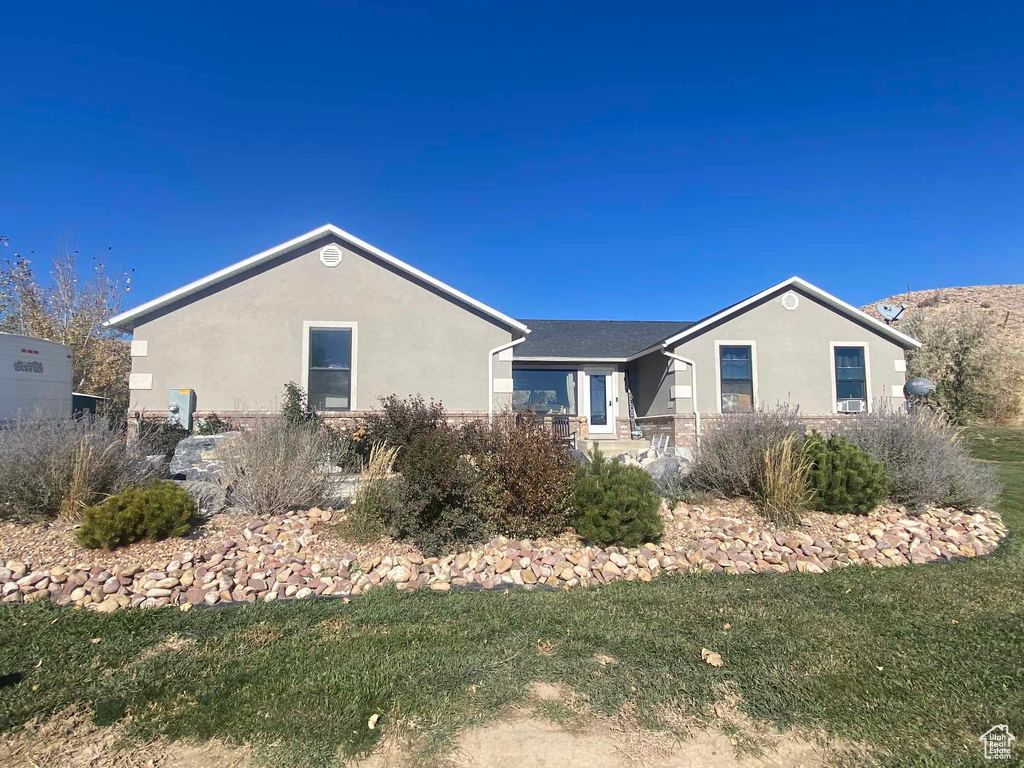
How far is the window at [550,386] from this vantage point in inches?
632

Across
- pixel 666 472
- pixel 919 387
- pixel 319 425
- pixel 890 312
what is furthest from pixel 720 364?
pixel 319 425

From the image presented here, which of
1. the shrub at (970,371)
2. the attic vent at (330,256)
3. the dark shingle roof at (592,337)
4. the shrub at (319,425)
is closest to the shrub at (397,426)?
the shrub at (319,425)

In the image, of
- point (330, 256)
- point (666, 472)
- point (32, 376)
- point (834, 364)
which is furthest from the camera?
point (834, 364)

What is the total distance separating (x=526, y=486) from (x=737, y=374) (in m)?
10.5

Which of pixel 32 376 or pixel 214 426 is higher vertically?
pixel 32 376

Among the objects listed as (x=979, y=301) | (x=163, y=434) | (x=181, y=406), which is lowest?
(x=163, y=434)

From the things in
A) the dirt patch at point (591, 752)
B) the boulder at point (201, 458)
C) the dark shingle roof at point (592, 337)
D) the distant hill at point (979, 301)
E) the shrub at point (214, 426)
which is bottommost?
the dirt patch at point (591, 752)

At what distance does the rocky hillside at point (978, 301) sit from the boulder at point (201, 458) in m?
45.5

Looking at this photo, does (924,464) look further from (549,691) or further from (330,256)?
(330,256)

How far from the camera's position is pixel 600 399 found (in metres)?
16.5

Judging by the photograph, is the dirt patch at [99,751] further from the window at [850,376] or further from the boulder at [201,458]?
the window at [850,376]

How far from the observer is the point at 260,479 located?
6188 mm

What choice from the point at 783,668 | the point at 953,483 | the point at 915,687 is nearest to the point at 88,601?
the point at 783,668

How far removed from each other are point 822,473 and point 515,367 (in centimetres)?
1030
